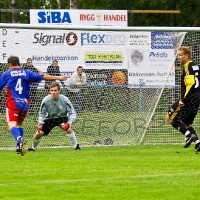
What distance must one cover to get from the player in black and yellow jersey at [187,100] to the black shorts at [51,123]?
204 cm

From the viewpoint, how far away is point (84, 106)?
56.1 ft

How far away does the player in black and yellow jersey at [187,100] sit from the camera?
14.8 meters

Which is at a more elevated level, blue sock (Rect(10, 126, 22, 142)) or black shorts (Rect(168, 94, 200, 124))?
black shorts (Rect(168, 94, 200, 124))

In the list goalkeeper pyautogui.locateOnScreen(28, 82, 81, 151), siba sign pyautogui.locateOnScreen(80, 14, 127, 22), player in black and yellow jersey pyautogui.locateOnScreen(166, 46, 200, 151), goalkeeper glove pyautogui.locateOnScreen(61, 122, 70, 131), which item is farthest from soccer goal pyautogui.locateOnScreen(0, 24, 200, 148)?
siba sign pyautogui.locateOnScreen(80, 14, 127, 22)

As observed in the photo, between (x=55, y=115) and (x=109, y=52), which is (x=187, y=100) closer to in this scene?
(x=55, y=115)

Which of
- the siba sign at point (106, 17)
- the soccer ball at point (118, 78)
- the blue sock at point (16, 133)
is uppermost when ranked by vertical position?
the siba sign at point (106, 17)

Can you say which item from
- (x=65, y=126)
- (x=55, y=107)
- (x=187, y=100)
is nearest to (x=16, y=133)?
(x=65, y=126)

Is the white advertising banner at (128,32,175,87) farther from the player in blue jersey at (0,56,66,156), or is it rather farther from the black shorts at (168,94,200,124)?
the player in blue jersey at (0,56,66,156)

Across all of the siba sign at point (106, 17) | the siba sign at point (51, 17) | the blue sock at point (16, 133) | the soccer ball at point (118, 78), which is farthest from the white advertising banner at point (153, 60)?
the siba sign at point (106, 17)

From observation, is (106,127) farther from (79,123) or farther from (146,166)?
(146,166)

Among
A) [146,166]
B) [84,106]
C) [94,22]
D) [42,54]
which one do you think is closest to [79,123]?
[84,106]

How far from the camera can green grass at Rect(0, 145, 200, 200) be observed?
9.47 metres

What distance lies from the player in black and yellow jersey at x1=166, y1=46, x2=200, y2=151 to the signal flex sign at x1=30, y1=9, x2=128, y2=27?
48.3 ft

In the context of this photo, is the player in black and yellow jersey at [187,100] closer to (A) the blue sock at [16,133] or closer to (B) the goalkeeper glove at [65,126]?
(B) the goalkeeper glove at [65,126]
